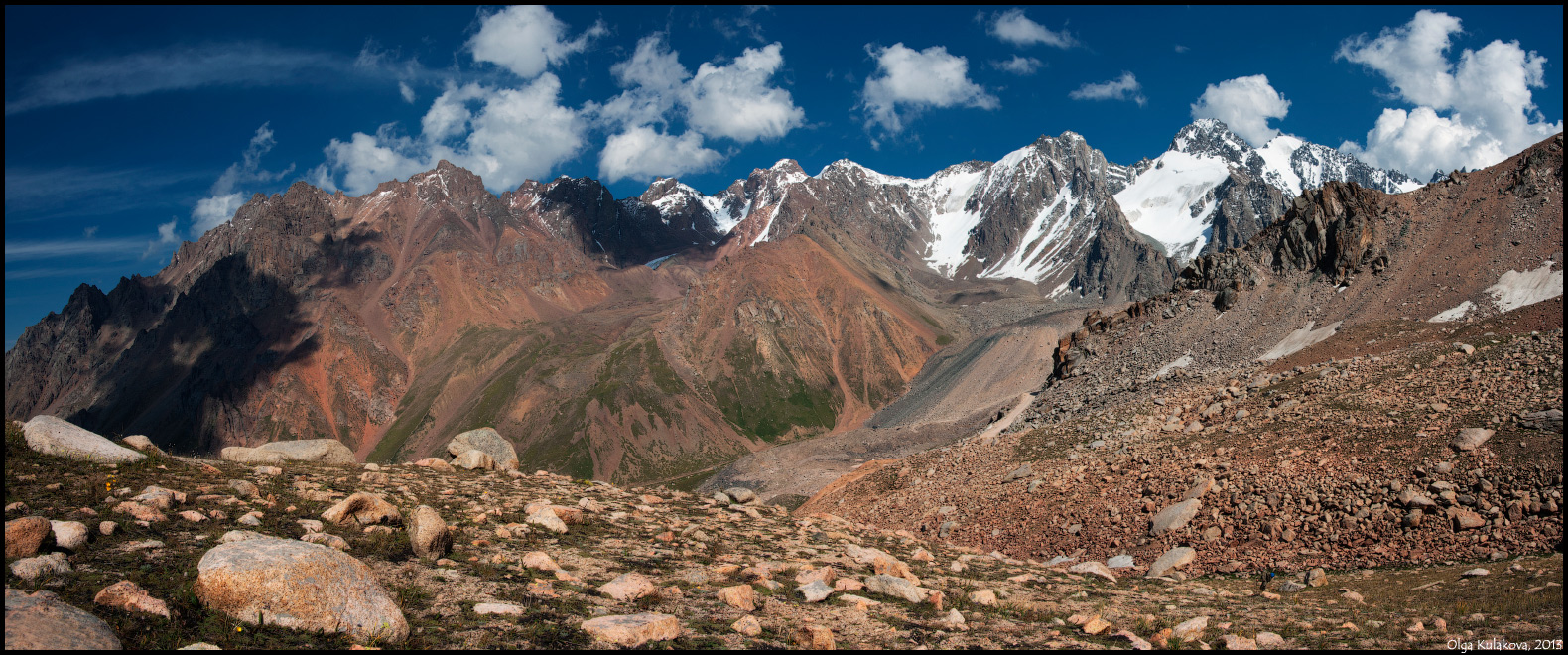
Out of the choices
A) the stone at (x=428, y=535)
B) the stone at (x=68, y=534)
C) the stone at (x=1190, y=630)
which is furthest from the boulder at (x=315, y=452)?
the stone at (x=1190, y=630)

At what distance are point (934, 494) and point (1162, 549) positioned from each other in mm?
13397

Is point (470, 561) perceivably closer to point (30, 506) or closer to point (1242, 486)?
point (30, 506)

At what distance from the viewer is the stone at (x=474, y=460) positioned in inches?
1011

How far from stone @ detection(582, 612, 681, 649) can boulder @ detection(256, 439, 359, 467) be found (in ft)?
55.2

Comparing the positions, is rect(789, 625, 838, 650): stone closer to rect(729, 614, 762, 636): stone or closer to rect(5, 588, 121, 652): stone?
rect(729, 614, 762, 636): stone

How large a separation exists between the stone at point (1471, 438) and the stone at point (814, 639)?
20.6 metres

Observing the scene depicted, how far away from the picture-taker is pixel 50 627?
7723mm

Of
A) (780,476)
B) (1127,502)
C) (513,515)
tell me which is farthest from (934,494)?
(780,476)

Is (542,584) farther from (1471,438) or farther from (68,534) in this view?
(1471,438)

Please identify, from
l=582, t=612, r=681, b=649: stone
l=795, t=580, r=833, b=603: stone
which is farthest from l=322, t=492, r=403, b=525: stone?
l=795, t=580, r=833, b=603: stone

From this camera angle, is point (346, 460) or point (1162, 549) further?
point (346, 460)

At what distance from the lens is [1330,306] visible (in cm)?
5244

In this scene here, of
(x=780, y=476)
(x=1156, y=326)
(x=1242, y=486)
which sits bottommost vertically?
(x=780, y=476)

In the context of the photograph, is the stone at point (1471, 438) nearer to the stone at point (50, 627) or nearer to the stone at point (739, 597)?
the stone at point (739, 597)
